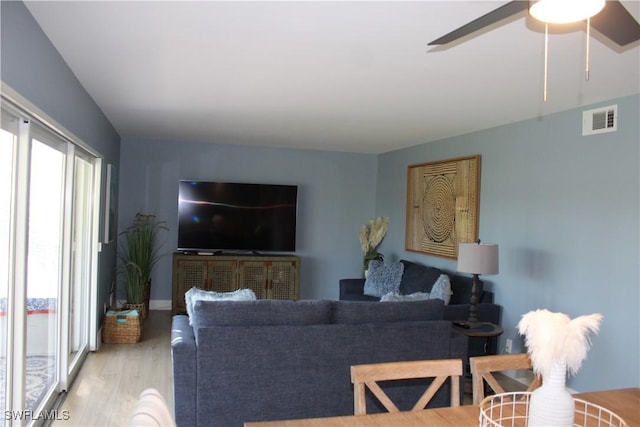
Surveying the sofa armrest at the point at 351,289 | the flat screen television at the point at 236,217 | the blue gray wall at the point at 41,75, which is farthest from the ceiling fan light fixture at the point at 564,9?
the flat screen television at the point at 236,217

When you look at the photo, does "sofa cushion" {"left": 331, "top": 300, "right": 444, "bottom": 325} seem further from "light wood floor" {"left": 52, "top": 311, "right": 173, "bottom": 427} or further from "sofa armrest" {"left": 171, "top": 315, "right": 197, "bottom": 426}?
"light wood floor" {"left": 52, "top": 311, "right": 173, "bottom": 427}

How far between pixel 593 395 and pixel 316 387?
1619mm

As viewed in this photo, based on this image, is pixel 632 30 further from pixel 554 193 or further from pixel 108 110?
pixel 108 110

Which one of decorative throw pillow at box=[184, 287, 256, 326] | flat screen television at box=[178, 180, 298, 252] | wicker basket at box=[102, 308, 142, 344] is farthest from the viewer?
flat screen television at box=[178, 180, 298, 252]

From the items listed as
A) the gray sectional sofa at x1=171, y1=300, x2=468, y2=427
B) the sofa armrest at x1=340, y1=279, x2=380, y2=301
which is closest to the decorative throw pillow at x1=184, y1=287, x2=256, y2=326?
the gray sectional sofa at x1=171, y1=300, x2=468, y2=427

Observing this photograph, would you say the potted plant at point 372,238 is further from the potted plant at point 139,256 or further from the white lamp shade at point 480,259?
the white lamp shade at point 480,259

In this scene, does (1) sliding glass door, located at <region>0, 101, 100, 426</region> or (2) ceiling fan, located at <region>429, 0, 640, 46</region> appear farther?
(1) sliding glass door, located at <region>0, 101, 100, 426</region>

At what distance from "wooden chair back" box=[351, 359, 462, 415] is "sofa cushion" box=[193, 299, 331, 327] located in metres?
1.23

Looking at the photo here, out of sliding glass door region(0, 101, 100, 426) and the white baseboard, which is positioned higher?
sliding glass door region(0, 101, 100, 426)

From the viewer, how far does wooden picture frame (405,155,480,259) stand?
5.40 metres

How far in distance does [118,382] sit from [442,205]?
3783 millimetres

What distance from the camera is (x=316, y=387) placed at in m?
3.15

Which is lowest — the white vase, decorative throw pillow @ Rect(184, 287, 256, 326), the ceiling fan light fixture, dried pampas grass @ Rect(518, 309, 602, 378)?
decorative throw pillow @ Rect(184, 287, 256, 326)

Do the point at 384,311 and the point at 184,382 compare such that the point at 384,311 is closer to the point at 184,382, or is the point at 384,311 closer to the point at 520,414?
the point at 184,382
